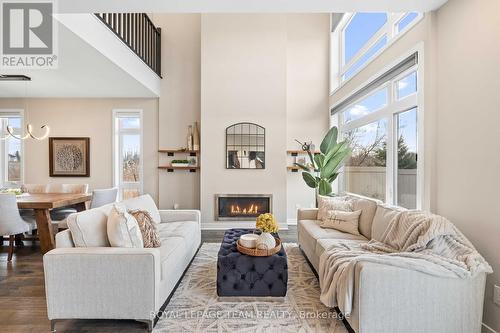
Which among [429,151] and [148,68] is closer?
[429,151]

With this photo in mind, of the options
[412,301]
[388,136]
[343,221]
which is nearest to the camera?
[412,301]

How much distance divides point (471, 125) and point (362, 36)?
3007mm

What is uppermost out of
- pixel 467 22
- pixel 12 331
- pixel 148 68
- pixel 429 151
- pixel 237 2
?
pixel 148 68

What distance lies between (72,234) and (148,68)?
387 cm

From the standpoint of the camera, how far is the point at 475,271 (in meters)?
1.84

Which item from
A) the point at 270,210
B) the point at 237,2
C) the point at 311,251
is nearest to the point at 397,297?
the point at 311,251

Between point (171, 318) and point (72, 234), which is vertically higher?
point (72, 234)

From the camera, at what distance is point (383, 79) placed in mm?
3650

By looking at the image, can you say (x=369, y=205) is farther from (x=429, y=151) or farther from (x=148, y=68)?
(x=148, y=68)

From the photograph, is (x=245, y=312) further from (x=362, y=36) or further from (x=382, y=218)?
(x=362, y=36)

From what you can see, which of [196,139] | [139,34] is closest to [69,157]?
[196,139]

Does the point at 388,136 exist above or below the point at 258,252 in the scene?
above

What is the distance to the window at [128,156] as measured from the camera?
6.05 metres

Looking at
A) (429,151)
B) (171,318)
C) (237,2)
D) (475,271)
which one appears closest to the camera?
(475,271)
